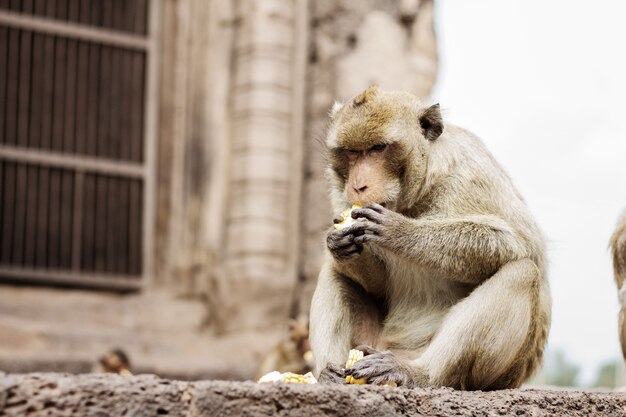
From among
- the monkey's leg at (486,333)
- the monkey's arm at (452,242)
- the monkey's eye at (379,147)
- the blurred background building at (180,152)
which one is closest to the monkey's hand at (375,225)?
the monkey's arm at (452,242)

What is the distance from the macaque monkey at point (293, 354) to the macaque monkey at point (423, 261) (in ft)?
12.6

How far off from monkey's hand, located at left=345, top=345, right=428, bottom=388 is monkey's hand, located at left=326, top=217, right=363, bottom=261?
0.44m

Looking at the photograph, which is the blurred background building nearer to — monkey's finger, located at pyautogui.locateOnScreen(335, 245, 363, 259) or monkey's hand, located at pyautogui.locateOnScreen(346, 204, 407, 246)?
monkey's finger, located at pyautogui.locateOnScreen(335, 245, 363, 259)

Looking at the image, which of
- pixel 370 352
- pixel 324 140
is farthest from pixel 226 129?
pixel 370 352

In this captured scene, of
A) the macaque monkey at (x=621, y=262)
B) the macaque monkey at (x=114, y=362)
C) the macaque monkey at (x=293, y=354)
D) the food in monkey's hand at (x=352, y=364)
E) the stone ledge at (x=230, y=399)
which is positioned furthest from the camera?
the macaque monkey at (x=114, y=362)

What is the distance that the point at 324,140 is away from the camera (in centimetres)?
523

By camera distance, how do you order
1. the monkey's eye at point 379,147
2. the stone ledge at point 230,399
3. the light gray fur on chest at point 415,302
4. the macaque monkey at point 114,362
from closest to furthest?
the stone ledge at point 230,399 < the monkey's eye at point 379,147 < the light gray fur on chest at point 415,302 < the macaque monkey at point 114,362

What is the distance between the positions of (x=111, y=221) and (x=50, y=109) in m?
1.20

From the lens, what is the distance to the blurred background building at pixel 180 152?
11.0 meters

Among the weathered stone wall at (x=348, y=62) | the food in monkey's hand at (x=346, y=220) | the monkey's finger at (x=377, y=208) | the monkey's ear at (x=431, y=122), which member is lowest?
the food in monkey's hand at (x=346, y=220)

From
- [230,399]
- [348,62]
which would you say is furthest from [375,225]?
[348,62]

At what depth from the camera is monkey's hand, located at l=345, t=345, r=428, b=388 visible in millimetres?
4469

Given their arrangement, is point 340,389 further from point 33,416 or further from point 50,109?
point 50,109

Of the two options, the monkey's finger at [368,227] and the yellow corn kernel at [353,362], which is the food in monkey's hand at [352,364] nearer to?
the yellow corn kernel at [353,362]
